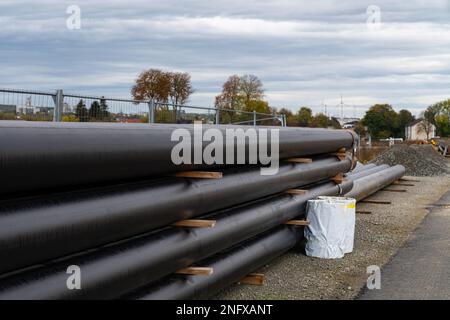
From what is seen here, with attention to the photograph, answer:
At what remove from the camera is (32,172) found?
11.5 feet

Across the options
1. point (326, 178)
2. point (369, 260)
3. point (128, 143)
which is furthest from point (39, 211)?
point (326, 178)

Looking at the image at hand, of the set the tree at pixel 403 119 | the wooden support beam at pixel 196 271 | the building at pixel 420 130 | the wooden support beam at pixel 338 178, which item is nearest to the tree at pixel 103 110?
the wooden support beam at pixel 196 271

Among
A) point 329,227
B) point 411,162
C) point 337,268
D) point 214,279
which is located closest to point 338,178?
point 329,227

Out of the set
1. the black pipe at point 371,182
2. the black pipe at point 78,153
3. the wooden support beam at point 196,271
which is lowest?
the black pipe at point 371,182

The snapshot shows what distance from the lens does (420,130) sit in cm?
11012

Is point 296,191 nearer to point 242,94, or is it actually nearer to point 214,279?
point 214,279

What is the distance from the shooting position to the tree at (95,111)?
7930 millimetres

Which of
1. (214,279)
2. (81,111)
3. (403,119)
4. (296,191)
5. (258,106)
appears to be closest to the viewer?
(214,279)

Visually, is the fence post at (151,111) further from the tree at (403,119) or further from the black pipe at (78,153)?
the tree at (403,119)

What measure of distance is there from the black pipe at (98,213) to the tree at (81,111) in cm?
232

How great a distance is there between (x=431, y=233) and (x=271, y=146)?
4.29 m

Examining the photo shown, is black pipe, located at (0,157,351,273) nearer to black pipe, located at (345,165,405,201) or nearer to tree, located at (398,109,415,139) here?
black pipe, located at (345,165,405,201)

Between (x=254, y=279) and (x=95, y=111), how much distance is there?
3.10 metres

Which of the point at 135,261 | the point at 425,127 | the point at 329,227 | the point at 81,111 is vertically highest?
the point at 425,127
